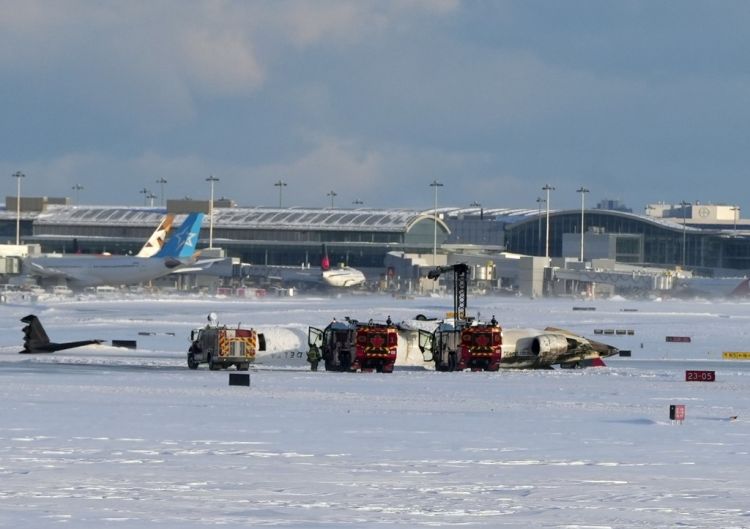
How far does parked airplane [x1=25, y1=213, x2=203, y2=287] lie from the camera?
525 feet

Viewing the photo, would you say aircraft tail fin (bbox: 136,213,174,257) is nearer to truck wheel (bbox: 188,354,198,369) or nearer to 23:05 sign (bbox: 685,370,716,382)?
truck wheel (bbox: 188,354,198,369)

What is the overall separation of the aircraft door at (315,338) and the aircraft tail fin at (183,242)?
330ft

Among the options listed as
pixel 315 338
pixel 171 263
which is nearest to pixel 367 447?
pixel 315 338

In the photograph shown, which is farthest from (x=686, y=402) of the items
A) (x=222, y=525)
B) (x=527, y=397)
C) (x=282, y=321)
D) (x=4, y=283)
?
(x=4, y=283)

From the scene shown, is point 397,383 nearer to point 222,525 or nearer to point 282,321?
point 222,525

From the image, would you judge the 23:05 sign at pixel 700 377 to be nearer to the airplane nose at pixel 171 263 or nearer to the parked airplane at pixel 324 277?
the airplane nose at pixel 171 263

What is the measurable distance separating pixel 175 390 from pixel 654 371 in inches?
875

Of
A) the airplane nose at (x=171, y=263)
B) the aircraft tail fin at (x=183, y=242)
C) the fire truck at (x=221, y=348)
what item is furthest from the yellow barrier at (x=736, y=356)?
the aircraft tail fin at (x=183, y=242)

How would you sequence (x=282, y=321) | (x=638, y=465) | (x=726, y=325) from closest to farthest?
(x=638, y=465) < (x=282, y=321) < (x=726, y=325)

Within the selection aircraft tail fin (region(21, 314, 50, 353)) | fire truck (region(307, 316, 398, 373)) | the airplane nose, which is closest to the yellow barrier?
fire truck (region(307, 316, 398, 373))

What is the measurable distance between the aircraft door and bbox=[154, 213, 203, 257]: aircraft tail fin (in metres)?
101

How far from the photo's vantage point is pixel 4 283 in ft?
561

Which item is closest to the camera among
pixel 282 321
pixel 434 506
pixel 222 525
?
pixel 222 525

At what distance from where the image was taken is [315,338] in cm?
6312
